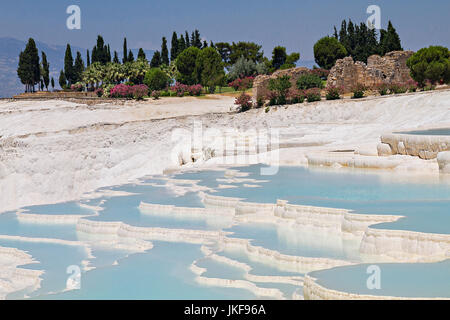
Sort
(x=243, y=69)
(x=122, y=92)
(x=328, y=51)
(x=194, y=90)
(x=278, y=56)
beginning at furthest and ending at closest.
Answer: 1. (x=278, y=56)
2. (x=328, y=51)
3. (x=243, y=69)
4. (x=122, y=92)
5. (x=194, y=90)

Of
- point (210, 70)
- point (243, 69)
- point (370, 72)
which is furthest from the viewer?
point (243, 69)

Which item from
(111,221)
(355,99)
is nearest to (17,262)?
(111,221)

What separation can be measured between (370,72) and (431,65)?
663 centimetres

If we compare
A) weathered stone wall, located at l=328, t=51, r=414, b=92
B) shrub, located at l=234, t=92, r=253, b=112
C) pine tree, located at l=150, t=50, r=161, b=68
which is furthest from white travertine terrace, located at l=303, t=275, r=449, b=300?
pine tree, located at l=150, t=50, r=161, b=68

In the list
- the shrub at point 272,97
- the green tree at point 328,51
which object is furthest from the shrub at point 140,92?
the green tree at point 328,51

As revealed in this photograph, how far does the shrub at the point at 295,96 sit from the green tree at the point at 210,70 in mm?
19179

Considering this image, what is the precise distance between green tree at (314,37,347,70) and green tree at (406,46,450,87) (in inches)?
977

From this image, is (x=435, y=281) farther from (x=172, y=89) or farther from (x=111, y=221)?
(x=172, y=89)

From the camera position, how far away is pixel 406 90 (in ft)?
110

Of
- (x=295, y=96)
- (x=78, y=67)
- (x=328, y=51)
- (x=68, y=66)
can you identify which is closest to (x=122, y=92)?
(x=328, y=51)

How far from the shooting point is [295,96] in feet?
114

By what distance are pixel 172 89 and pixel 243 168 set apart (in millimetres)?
39670

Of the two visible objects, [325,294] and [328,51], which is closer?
[325,294]

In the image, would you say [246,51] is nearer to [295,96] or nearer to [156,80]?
[156,80]
